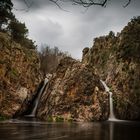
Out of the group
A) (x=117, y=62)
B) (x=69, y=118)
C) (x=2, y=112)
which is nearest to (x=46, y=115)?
(x=69, y=118)

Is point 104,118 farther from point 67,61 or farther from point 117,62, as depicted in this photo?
point 117,62

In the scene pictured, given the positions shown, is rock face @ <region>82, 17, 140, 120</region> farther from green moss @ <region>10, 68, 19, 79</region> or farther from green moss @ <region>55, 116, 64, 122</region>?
green moss @ <region>10, 68, 19, 79</region>

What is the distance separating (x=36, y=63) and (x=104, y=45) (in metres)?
43.6

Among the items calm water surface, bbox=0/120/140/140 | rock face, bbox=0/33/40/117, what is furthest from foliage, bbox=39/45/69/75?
calm water surface, bbox=0/120/140/140

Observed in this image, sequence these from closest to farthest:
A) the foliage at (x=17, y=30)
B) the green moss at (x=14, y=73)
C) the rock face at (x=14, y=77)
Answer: the rock face at (x=14, y=77) → the green moss at (x=14, y=73) → the foliage at (x=17, y=30)

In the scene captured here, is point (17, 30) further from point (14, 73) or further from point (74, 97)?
point (74, 97)

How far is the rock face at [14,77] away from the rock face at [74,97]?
354 cm

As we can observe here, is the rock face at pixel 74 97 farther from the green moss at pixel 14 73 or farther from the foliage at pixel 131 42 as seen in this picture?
the foliage at pixel 131 42

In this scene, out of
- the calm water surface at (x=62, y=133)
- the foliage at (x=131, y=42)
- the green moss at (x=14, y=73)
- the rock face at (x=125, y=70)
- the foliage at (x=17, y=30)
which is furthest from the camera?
the foliage at (x=17, y=30)

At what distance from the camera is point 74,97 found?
169 ft

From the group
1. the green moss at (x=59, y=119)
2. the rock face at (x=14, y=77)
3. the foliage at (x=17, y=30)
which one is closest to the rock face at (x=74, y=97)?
the green moss at (x=59, y=119)

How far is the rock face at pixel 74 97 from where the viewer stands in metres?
50.2

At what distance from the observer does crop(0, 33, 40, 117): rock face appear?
1892 inches

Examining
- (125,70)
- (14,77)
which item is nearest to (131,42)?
(125,70)
